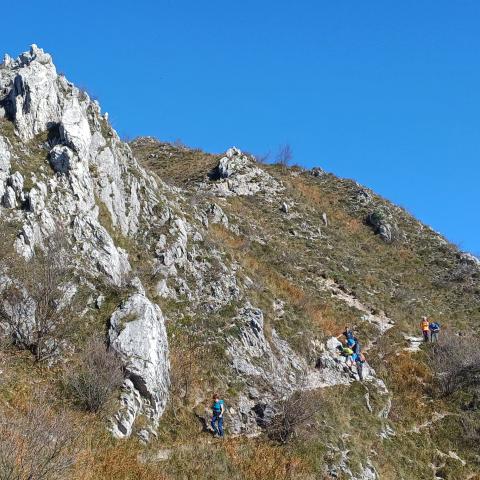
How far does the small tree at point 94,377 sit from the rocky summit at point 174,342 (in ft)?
0.20

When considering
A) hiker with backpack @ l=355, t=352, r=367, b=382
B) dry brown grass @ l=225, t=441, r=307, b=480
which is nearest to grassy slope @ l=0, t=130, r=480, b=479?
dry brown grass @ l=225, t=441, r=307, b=480

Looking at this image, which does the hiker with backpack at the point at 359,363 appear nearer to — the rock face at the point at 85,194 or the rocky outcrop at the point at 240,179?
the rock face at the point at 85,194

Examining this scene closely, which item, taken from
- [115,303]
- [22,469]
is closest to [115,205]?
[115,303]

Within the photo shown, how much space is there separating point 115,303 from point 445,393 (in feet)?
64.0

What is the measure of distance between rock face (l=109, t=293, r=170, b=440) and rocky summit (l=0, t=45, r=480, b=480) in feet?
0.23

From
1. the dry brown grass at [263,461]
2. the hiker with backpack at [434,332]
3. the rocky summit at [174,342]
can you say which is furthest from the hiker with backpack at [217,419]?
the hiker with backpack at [434,332]

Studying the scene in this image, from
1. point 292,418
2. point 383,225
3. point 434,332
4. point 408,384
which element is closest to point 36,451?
point 292,418

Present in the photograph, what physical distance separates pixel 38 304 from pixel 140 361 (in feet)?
14.4

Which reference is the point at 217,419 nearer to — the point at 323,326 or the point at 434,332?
the point at 323,326

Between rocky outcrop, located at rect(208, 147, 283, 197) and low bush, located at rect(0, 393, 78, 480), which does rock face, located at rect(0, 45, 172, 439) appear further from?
rocky outcrop, located at rect(208, 147, 283, 197)

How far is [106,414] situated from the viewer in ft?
51.8

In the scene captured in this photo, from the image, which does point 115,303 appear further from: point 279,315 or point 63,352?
point 279,315

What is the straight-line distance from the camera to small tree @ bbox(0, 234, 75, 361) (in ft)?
55.8

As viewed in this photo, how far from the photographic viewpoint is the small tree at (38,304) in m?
17.0
